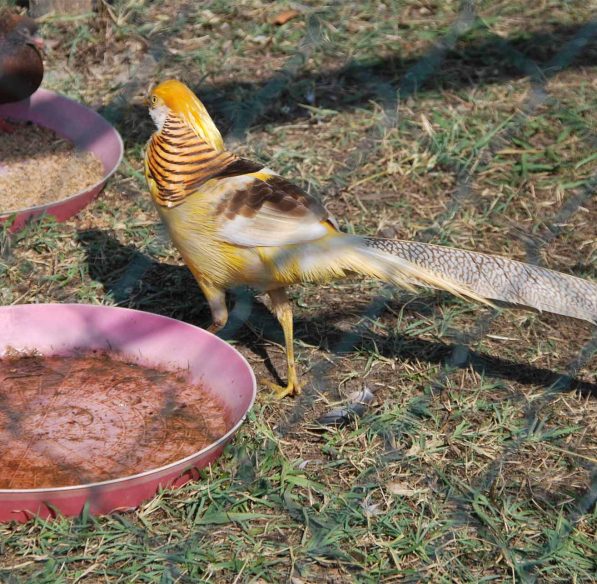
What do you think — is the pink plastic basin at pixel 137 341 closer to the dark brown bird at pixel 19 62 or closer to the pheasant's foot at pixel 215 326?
the pheasant's foot at pixel 215 326

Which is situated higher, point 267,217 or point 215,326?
point 267,217

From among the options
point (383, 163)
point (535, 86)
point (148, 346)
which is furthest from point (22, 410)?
point (535, 86)

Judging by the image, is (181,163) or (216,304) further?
(216,304)

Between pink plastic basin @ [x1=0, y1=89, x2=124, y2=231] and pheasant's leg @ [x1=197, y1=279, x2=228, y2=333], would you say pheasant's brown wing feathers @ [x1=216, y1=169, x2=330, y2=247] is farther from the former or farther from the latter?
pink plastic basin @ [x1=0, y1=89, x2=124, y2=231]

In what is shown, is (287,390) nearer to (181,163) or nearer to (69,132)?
(181,163)

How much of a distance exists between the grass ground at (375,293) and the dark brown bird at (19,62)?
0.35 meters

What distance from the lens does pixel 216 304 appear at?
8.61ft

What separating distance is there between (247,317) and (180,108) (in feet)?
2.15

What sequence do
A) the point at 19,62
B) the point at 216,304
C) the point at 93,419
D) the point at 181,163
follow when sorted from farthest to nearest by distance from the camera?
the point at 19,62 → the point at 216,304 → the point at 181,163 → the point at 93,419

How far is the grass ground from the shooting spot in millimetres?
2057

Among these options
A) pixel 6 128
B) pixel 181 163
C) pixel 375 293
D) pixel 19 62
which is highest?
pixel 181 163

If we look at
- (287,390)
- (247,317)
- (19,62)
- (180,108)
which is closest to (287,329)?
(287,390)

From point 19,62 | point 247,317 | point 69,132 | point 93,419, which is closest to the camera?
point 93,419

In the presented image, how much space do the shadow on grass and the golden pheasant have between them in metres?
0.27
